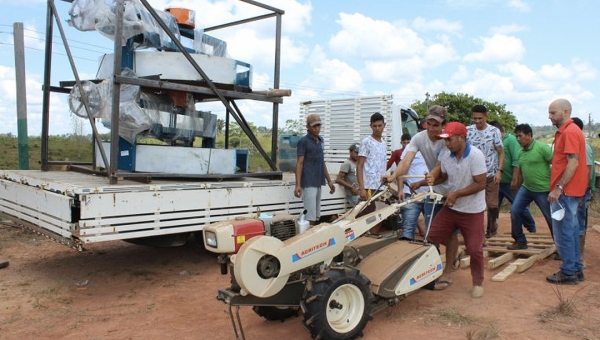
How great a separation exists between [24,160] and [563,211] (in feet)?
25.5

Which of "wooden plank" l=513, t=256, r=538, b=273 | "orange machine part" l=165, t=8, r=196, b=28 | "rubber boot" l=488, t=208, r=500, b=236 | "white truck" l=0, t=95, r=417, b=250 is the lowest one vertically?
"wooden plank" l=513, t=256, r=538, b=273

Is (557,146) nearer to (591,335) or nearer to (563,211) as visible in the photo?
(563,211)

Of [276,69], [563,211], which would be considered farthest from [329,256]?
[276,69]

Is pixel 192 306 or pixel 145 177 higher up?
pixel 145 177

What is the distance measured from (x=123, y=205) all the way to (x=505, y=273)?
3894 millimetres

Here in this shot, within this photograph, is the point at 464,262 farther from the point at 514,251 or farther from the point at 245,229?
the point at 245,229

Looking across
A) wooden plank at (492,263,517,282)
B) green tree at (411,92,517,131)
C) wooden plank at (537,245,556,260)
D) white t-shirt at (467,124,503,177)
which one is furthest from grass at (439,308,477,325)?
green tree at (411,92,517,131)

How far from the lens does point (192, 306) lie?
15.0ft

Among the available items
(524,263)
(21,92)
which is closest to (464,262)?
(524,263)

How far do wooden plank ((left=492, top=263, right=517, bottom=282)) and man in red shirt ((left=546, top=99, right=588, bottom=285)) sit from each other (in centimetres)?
44

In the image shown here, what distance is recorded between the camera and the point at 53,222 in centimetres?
473

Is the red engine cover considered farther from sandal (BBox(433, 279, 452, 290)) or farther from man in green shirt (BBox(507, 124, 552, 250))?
man in green shirt (BBox(507, 124, 552, 250))

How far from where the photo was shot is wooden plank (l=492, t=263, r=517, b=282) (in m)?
5.03

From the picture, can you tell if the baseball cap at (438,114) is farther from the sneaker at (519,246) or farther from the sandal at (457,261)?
the sneaker at (519,246)
